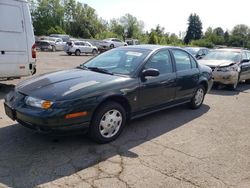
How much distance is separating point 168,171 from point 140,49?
2.62 m

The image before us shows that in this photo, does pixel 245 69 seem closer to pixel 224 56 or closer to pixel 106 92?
pixel 224 56

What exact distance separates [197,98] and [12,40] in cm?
489

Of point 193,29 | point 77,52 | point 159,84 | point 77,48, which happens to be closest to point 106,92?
point 159,84

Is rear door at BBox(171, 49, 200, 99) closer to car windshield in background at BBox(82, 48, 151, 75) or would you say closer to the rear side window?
car windshield in background at BBox(82, 48, 151, 75)

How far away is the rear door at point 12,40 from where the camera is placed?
273 inches

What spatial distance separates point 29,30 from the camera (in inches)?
294

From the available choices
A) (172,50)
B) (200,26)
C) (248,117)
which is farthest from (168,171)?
(200,26)

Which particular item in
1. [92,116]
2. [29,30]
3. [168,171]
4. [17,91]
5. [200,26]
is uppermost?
[200,26]

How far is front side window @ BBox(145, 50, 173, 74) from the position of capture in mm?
5156

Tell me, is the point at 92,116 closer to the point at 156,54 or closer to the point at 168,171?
the point at 168,171

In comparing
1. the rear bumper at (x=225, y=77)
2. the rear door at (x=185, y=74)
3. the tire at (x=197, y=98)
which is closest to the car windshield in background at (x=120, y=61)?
the rear door at (x=185, y=74)

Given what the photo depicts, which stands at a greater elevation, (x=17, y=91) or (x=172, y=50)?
(x=172, y=50)

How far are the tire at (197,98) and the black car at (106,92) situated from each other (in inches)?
14.3

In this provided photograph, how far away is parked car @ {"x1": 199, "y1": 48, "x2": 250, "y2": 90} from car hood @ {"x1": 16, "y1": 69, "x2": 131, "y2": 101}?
20.1 ft
